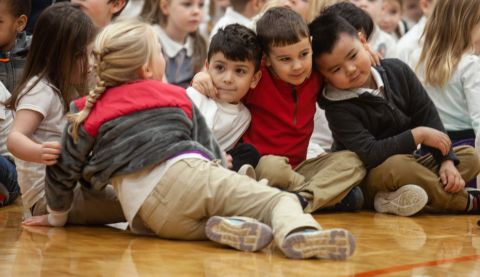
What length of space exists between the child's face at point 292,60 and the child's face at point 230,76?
91 mm

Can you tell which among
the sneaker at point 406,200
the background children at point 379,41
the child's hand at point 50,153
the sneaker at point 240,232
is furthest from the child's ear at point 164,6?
the sneaker at point 240,232

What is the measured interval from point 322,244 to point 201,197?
421mm

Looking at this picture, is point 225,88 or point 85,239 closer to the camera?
point 85,239

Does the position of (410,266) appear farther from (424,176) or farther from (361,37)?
(361,37)

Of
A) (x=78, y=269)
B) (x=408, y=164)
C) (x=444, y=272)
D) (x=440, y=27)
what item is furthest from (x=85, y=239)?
(x=440, y=27)

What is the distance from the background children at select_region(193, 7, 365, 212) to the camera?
3.31m

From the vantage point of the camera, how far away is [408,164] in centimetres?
342

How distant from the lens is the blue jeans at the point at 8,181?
3469mm

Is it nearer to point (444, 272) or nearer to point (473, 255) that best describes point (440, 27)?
point (473, 255)

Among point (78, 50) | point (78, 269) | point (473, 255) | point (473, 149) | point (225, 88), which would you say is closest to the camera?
point (78, 269)

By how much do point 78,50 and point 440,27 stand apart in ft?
5.66

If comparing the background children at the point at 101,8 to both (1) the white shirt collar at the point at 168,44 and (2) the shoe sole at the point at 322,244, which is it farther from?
(2) the shoe sole at the point at 322,244

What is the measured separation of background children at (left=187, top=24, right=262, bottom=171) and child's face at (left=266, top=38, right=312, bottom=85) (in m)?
0.06

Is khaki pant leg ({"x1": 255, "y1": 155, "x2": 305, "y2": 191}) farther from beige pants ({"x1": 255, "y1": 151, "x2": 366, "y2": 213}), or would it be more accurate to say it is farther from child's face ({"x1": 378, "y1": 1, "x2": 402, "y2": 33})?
child's face ({"x1": 378, "y1": 1, "x2": 402, "y2": 33})
